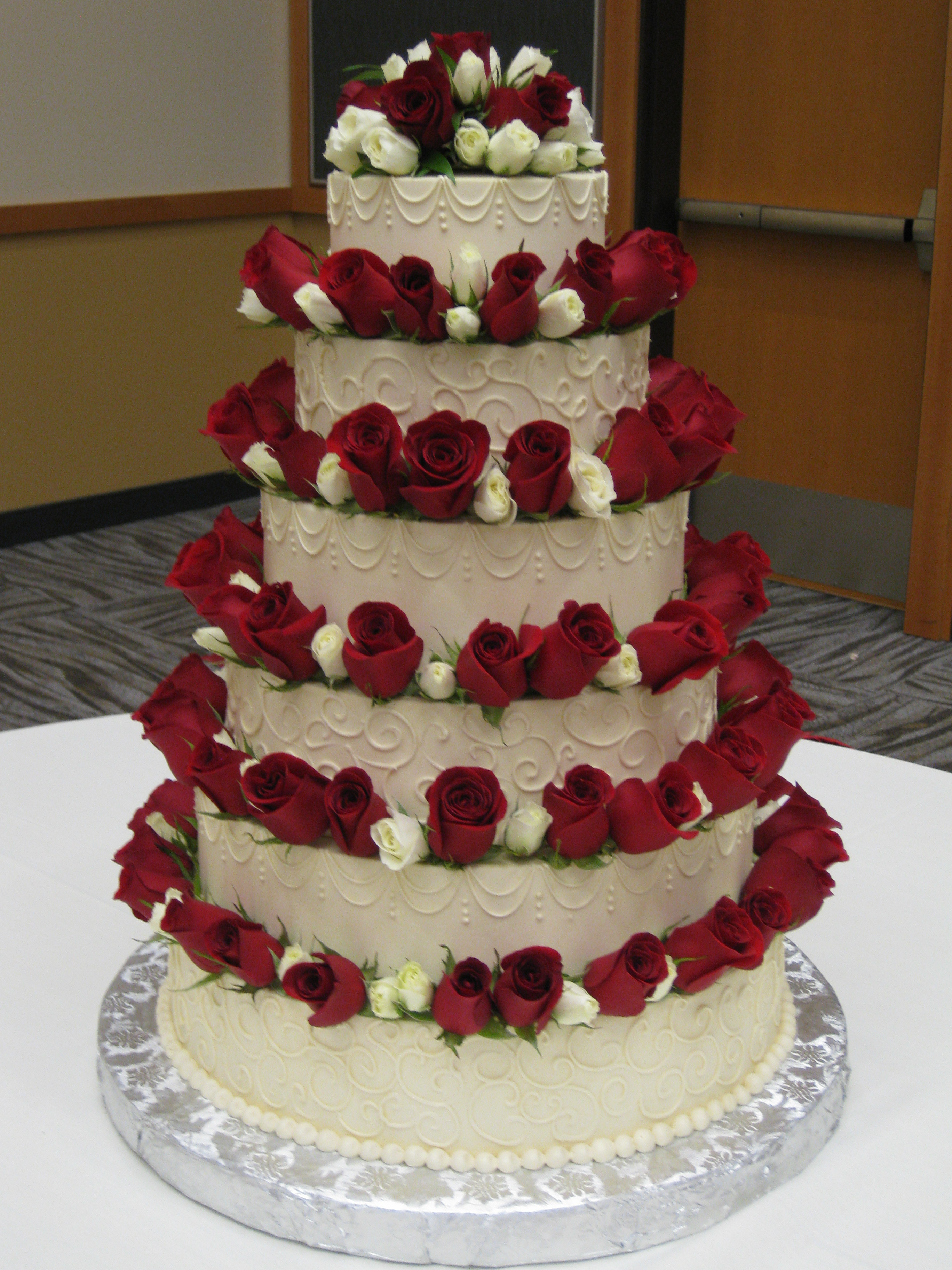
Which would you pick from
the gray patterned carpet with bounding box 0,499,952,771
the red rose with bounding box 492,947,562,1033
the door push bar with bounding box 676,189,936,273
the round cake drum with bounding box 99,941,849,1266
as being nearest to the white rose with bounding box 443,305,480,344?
the red rose with bounding box 492,947,562,1033

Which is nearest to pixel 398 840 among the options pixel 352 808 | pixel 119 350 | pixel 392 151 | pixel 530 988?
pixel 352 808

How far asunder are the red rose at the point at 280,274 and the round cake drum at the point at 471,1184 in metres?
0.65

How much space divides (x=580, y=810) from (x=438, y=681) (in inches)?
5.7

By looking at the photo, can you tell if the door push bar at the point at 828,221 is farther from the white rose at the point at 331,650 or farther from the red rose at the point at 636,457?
the white rose at the point at 331,650

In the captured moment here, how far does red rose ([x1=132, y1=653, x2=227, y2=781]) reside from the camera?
1.27m

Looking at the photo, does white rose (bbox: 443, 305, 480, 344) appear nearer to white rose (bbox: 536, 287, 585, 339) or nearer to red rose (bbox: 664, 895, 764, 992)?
white rose (bbox: 536, 287, 585, 339)

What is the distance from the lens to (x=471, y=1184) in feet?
3.65

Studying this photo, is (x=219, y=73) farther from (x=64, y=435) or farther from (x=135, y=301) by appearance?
(x=64, y=435)

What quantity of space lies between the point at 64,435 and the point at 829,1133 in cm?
429

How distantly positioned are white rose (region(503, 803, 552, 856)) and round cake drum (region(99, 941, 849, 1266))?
0.83ft

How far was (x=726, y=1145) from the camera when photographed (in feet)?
3.81

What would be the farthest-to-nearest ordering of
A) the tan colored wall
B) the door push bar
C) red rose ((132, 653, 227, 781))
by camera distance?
the tan colored wall
the door push bar
red rose ((132, 653, 227, 781))

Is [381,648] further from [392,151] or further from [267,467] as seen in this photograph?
[392,151]

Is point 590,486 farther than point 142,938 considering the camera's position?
No
